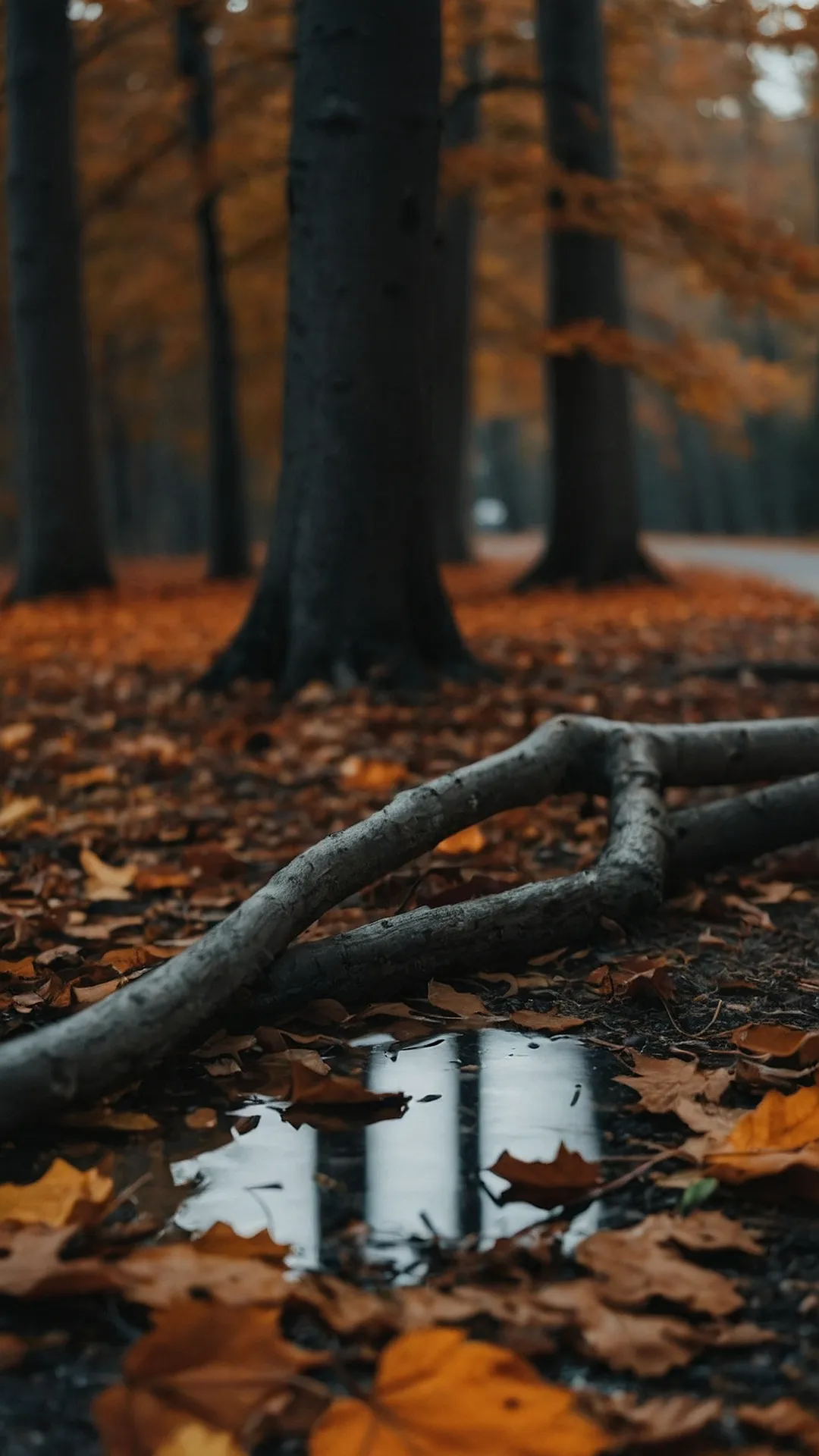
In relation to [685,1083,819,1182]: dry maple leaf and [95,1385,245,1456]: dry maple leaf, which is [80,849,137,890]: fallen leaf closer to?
[685,1083,819,1182]: dry maple leaf

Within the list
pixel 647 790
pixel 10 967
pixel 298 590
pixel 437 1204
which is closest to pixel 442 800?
pixel 647 790

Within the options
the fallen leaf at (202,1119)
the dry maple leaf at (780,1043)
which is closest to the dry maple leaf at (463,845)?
the dry maple leaf at (780,1043)

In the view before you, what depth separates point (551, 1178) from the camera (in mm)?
1860

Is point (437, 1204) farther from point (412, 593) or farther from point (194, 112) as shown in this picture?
point (194, 112)

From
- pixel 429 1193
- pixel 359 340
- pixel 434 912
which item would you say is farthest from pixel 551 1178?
pixel 359 340

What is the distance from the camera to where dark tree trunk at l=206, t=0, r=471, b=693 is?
5.85 metres

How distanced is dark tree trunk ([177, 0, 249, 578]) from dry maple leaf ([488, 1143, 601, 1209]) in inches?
479

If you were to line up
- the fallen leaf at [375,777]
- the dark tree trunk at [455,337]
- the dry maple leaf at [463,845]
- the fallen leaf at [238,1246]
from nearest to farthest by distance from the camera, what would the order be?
the fallen leaf at [238,1246], the dry maple leaf at [463,845], the fallen leaf at [375,777], the dark tree trunk at [455,337]

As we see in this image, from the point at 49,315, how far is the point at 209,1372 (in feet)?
39.2

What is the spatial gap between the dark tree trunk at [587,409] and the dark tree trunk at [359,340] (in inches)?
268

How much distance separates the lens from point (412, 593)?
6379 millimetres

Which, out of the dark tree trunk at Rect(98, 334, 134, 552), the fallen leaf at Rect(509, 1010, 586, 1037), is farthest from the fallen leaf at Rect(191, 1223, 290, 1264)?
the dark tree trunk at Rect(98, 334, 134, 552)

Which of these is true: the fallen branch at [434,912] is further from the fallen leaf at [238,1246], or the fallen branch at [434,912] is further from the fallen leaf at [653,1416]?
the fallen leaf at [653,1416]

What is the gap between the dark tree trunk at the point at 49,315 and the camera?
1182cm
